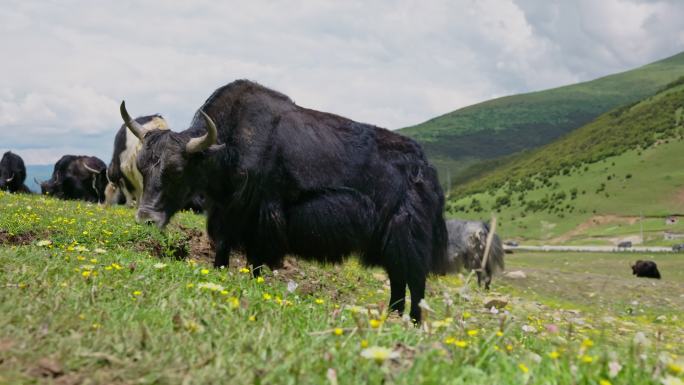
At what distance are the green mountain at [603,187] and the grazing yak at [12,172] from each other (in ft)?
144

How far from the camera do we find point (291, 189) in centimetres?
757

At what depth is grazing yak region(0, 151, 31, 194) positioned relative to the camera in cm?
3088

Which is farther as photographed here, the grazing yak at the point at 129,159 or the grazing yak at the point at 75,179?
the grazing yak at the point at 75,179

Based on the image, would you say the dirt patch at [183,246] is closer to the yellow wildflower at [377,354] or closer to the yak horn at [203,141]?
the yak horn at [203,141]

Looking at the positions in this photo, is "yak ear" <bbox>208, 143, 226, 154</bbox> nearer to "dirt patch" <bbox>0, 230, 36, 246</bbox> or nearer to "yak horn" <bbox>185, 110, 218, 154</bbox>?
"yak horn" <bbox>185, 110, 218, 154</bbox>

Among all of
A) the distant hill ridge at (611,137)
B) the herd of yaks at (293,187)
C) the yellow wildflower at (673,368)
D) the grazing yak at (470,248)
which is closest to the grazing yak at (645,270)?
the grazing yak at (470,248)

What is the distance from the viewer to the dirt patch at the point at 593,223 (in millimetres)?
64625

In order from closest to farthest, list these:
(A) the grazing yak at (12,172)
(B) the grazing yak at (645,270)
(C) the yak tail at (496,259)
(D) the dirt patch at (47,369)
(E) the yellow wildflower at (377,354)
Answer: (D) the dirt patch at (47,369), (E) the yellow wildflower at (377,354), (C) the yak tail at (496,259), (B) the grazing yak at (645,270), (A) the grazing yak at (12,172)

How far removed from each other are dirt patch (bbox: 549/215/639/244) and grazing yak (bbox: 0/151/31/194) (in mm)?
46487

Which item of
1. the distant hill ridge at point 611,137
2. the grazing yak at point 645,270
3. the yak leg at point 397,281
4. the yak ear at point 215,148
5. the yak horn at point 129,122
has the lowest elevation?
the grazing yak at point 645,270

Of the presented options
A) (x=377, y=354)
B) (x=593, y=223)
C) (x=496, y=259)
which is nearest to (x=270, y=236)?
(x=377, y=354)

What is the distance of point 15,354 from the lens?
3057 mm

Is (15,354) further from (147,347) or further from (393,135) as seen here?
(393,135)

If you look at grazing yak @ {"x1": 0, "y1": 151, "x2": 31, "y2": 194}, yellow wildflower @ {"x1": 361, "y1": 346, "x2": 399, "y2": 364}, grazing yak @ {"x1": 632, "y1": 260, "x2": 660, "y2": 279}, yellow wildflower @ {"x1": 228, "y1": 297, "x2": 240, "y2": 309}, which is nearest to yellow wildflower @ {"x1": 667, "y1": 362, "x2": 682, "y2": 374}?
yellow wildflower @ {"x1": 361, "y1": 346, "x2": 399, "y2": 364}
